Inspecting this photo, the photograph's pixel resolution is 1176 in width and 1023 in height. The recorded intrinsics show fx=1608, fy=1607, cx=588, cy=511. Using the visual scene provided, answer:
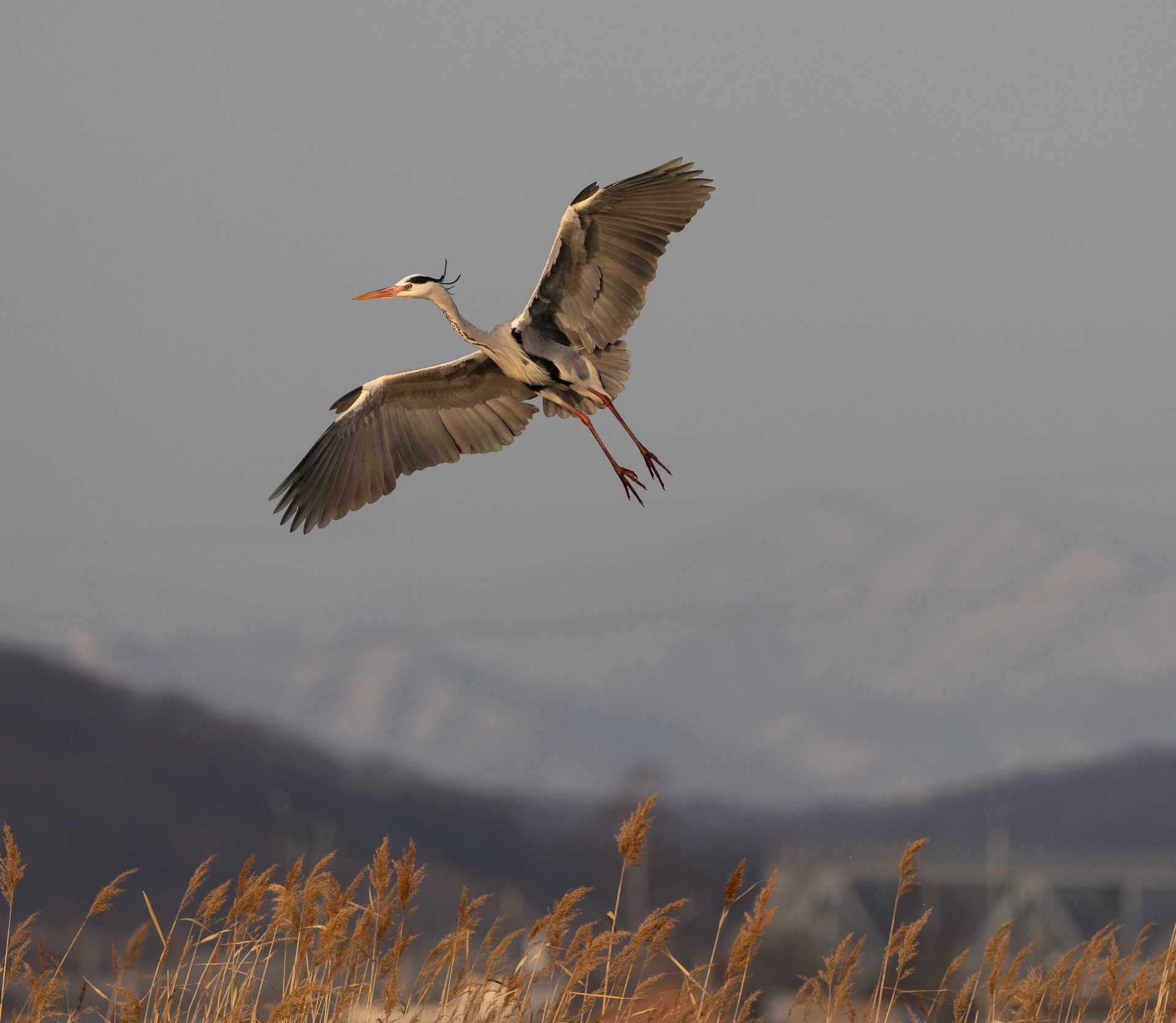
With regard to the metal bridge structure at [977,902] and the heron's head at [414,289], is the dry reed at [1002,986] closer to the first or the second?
the heron's head at [414,289]

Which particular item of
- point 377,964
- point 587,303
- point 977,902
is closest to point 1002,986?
point 377,964

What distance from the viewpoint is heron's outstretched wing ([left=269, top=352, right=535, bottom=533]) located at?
857 cm

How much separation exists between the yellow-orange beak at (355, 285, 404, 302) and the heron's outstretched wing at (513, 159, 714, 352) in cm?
60

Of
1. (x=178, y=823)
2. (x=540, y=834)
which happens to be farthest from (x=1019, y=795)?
(x=178, y=823)

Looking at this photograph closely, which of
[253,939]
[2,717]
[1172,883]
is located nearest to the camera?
[253,939]

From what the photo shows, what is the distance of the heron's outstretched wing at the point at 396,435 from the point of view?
8.57m

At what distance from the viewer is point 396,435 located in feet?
28.5

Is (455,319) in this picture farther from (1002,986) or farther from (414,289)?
(1002,986)

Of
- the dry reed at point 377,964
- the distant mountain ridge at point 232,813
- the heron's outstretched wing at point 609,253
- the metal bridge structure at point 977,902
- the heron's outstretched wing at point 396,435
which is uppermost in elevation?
the heron's outstretched wing at point 609,253

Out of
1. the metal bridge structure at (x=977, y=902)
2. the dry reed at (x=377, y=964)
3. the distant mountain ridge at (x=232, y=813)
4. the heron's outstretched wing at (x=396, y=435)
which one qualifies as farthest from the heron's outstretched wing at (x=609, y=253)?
the distant mountain ridge at (x=232, y=813)

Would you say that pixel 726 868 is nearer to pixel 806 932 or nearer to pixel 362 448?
pixel 806 932

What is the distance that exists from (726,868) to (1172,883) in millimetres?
39878

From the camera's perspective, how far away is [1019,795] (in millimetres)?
193500

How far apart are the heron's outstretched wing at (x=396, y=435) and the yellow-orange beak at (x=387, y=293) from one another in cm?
88
